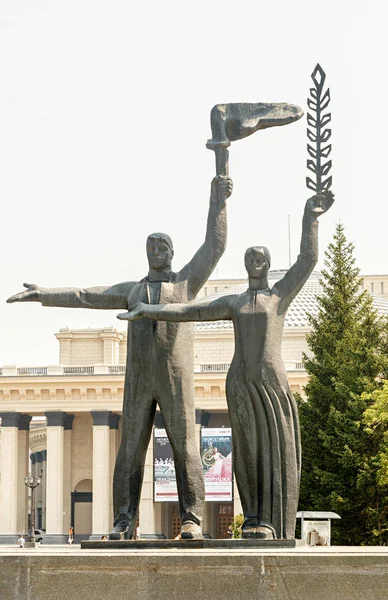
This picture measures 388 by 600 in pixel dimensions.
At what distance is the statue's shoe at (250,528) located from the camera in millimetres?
10430

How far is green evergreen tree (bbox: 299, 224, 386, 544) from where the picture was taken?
44.8m

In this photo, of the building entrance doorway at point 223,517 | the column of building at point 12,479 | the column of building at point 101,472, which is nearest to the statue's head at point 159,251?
the column of building at point 101,472

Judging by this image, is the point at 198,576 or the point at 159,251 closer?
the point at 198,576

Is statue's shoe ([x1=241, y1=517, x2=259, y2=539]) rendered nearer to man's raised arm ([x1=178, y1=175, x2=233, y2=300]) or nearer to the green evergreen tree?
man's raised arm ([x1=178, y1=175, x2=233, y2=300])

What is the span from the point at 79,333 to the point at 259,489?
287 ft

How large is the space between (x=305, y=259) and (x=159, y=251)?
4.30 feet

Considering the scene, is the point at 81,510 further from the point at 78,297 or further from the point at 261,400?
the point at 261,400

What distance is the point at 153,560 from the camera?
9.16 metres

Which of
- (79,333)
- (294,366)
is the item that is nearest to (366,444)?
(294,366)

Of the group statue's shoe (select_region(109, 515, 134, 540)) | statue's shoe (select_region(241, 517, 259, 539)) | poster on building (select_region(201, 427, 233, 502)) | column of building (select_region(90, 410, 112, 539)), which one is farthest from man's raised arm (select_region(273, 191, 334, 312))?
column of building (select_region(90, 410, 112, 539))

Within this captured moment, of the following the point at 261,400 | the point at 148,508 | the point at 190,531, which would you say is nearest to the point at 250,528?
the point at 190,531

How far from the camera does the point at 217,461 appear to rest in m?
67.5

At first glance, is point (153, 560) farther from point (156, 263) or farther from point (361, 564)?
point (156, 263)

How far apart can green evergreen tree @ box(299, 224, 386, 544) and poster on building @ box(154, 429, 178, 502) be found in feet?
57.1
